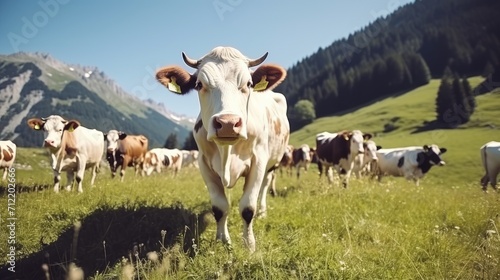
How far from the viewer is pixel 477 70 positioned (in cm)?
8475

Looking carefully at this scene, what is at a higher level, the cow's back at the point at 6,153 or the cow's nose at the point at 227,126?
the cow's back at the point at 6,153

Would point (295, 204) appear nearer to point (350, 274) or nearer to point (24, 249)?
point (350, 274)

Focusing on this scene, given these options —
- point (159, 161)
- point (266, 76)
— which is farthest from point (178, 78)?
point (159, 161)

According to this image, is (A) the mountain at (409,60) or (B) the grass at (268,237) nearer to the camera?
(B) the grass at (268,237)

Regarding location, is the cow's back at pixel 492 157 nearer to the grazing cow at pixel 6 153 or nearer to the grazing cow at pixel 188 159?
the grazing cow at pixel 6 153

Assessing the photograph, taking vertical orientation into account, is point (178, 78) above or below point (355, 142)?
above

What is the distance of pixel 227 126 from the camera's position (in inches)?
132

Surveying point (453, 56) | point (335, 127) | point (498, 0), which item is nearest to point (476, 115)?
point (335, 127)

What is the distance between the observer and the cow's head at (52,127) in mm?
7762

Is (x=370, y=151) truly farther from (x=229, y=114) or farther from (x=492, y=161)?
(x=229, y=114)

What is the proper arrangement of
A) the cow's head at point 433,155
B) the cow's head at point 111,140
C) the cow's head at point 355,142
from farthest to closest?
the cow's head at point 433,155
the cow's head at point 111,140
the cow's head at point 355,142

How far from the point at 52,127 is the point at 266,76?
247 inches

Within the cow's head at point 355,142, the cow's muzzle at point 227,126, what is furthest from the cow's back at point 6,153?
the cow's head at point 355,142

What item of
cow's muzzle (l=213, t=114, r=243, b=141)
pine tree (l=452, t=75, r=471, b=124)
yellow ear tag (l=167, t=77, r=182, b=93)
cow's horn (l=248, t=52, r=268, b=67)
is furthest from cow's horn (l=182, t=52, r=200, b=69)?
pine tree (l=452, t=75, r=471, b=124)
